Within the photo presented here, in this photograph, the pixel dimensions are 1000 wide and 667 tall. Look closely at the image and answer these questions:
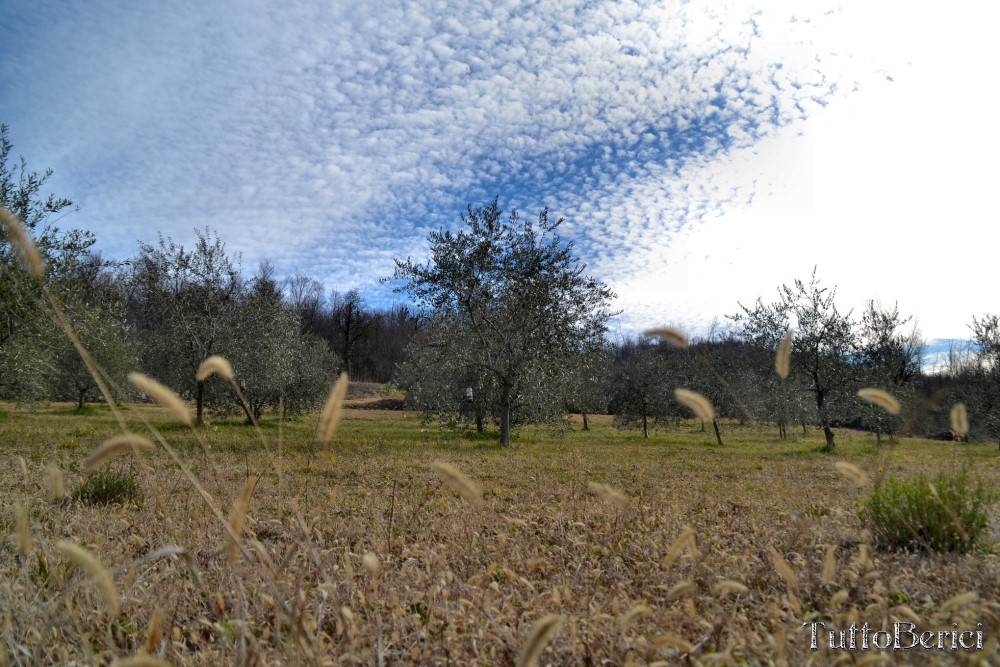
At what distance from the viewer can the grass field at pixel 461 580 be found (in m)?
3.06

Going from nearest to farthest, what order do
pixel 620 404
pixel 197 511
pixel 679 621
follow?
pixel 679 621 → pixel 197 511 → pixel 620 404

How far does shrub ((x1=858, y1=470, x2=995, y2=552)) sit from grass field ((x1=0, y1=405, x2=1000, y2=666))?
0.19m

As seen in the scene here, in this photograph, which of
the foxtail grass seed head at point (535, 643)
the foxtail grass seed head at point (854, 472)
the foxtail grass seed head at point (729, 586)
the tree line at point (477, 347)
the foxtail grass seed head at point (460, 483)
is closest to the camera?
the foxtail grass seed head at point (535, 643)

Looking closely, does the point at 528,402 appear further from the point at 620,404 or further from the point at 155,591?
the point at 155,591

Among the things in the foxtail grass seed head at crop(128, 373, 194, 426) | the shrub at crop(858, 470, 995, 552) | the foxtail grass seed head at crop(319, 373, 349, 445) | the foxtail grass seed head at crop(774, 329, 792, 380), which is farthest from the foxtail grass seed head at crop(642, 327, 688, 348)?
the shrub at crop(858, 470, 995, 552)

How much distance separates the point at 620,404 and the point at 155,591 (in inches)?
1436

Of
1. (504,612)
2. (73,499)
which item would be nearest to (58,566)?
(73,499)

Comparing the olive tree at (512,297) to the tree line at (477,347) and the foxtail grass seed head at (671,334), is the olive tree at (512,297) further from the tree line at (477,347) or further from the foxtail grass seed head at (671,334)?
the foxtail grass seed head at (671,334)

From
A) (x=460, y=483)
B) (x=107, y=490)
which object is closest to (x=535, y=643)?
(x=460, y=483)

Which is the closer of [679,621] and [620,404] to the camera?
[679,621]

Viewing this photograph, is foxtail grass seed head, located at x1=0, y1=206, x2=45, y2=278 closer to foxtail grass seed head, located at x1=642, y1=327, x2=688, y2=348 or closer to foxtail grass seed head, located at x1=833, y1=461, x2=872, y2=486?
foxtail grass seed head, located at x1=642, y1=327, x2=688, y2=348

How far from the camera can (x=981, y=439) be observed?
42.7 metres

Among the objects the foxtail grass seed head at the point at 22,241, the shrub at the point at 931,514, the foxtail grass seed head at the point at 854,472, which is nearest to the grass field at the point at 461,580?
the shrub at the point at 931,514

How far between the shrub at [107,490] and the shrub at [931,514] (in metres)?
8.54
